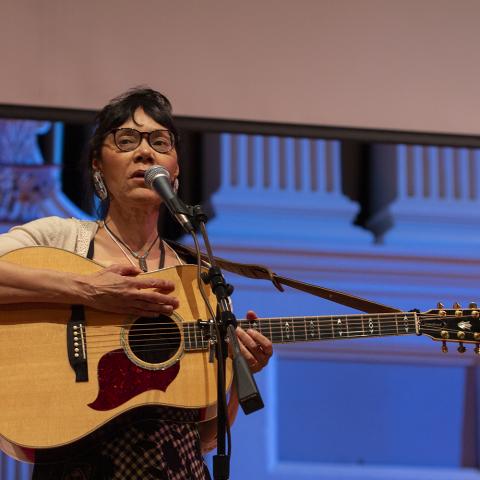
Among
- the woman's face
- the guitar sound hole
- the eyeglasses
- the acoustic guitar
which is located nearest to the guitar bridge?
the acoustic guitar

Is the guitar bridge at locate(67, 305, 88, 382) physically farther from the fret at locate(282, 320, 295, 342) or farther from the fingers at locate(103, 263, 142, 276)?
the fret at locate(282, 320, 295, 342)

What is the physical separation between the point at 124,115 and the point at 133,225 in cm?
30

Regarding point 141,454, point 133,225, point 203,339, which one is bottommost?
point 141,454

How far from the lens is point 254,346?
2307 mm

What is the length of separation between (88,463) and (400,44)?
2.18 m

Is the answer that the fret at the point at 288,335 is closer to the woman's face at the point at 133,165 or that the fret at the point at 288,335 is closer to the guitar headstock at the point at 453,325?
the guitar headstock at the point at 453,325

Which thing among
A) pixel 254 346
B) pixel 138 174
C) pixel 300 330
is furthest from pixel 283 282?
pixel 138 174

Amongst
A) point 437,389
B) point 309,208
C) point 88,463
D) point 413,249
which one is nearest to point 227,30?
point 309,208

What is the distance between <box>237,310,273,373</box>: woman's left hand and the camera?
2.30 meters

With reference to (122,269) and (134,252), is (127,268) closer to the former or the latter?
(122,269)

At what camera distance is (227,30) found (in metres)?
3.46

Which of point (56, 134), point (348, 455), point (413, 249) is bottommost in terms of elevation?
point (348, 455)

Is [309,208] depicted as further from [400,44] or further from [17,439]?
[17,439]

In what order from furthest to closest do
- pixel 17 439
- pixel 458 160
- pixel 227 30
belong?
pixel 458 160, pixel 227 30, pixel 17 439
